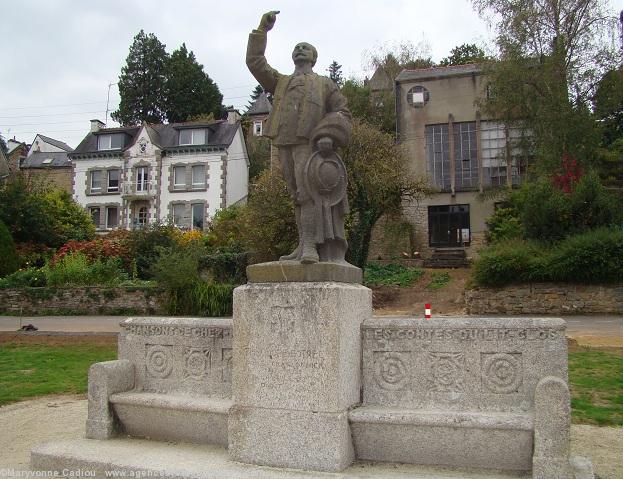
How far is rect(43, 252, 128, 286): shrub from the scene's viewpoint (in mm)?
24469

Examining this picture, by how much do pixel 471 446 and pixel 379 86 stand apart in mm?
38712

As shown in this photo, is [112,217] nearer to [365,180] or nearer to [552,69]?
[365,180]

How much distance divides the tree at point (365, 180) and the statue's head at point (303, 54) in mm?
17195

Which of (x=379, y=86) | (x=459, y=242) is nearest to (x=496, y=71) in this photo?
(x=459, y=242)

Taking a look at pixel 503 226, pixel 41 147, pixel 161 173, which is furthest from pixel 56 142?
pixel 503 226

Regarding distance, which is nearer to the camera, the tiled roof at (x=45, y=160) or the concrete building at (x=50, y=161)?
the concrete building at (x=50, y=161)

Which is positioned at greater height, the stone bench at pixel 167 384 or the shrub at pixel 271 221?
the shrub at pixel 271 221

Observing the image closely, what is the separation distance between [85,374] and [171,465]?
7017mm

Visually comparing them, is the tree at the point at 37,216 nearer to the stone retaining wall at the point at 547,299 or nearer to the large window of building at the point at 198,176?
the large window of building at the point at 198,176

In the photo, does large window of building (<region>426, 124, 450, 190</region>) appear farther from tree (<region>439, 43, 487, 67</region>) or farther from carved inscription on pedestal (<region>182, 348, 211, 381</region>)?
carved inscription on pedestal (<region>182, 348, 211, 381</region>)

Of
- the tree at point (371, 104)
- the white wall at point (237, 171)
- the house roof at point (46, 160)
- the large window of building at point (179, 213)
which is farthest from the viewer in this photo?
the house roof at point (46, 160)

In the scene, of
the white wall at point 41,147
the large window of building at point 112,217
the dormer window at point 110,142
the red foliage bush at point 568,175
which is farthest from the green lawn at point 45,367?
the white wall at point 41,147

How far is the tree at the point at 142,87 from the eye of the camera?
59.2m

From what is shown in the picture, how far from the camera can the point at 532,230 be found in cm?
2172
